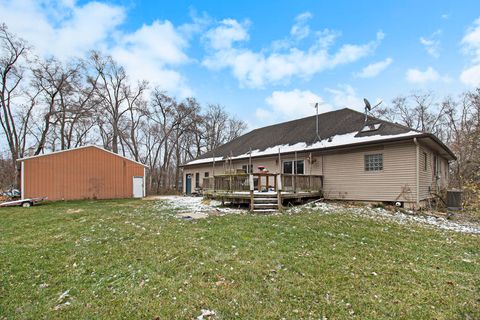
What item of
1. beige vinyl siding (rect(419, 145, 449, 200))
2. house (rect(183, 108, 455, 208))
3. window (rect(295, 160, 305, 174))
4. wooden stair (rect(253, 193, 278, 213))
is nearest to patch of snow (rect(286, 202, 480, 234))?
wooden stair (rect(253, 193, 278, 213))

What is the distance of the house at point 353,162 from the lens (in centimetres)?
1020

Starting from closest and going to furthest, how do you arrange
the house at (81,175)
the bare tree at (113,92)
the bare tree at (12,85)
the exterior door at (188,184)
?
the house at (81,175) → the bare tree at (12,85) → the exterior door at (188,184) → the bare tree at (113,92)

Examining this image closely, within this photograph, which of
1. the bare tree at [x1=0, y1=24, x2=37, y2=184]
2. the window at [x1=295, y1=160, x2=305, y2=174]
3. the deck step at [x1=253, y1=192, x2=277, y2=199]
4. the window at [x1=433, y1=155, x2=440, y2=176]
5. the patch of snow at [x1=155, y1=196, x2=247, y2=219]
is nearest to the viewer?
the patch of snow at [x1=155, y1=196, x2=247, y2=219]

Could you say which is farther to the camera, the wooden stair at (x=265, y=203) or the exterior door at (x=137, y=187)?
the exterior door at (x=137, y=187)

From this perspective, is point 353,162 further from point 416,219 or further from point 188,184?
point 188,184

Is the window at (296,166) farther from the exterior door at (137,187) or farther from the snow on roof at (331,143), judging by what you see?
the exterior door at (137,187)

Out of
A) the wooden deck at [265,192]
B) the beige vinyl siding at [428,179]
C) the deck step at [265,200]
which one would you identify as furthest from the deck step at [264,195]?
the beige vinyl siding at [428,179]

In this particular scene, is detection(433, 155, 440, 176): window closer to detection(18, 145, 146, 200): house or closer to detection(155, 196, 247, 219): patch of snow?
detection(155, 196, 247, 219): patch of snow

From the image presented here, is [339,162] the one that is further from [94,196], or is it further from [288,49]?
[94,196]

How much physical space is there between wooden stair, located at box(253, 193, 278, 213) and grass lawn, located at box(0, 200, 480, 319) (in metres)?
3.12

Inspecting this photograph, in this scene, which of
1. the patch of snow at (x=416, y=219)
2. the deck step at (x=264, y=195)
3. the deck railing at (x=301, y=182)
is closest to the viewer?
the patch of snow at (x=416, y=219)

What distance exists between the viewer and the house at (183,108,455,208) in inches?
402

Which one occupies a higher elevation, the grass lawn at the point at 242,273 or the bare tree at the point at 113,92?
the bare tree at the point at 113,92

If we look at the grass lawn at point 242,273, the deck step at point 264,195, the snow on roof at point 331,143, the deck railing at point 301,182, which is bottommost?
the grass lawn at point 242,273
